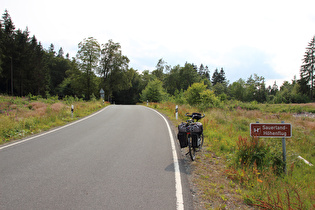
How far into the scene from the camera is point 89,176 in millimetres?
4047

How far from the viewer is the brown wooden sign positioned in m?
4.71

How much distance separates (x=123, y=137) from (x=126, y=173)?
368 centimetres

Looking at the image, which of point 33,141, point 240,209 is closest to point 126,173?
point 240,209

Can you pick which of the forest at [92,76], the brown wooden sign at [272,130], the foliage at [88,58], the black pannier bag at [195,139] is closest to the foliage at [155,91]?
the forest at [92,76]

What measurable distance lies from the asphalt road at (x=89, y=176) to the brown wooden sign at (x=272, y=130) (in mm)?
2272

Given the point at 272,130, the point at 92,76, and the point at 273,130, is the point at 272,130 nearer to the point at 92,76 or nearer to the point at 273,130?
the point at 273,130

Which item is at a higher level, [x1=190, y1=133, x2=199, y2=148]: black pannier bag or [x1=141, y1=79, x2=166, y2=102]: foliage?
[x1=141, y1=79, x2=166, y2=102]: foliage

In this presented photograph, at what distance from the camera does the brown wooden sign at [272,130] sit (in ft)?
15.4

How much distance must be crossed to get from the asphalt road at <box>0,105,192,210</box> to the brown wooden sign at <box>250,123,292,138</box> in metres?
2.27

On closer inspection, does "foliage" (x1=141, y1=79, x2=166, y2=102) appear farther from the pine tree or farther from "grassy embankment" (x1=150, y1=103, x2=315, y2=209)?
the pine tree

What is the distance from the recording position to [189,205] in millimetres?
3098

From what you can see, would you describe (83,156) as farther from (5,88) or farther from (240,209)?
(5,88)

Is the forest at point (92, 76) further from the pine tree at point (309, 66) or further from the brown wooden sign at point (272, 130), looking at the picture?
the brown wooden sign at point (272, 130)

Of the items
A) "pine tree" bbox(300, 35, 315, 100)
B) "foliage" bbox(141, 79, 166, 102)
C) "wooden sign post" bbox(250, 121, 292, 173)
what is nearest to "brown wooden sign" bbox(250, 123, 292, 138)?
"wooden sign post" bbox(250, 121, 292, 173)
